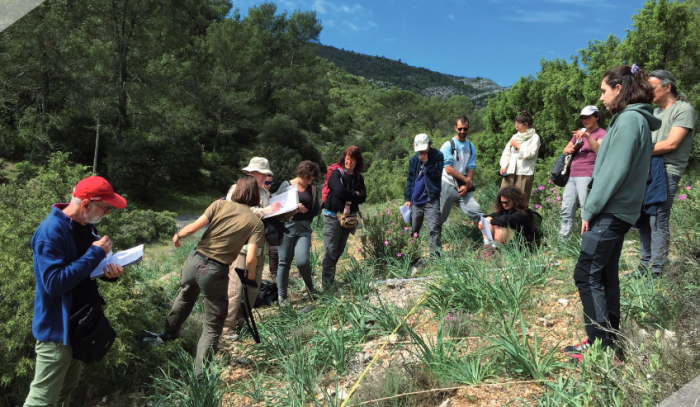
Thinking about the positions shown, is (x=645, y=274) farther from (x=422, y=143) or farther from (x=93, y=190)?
(x=93, y=190)

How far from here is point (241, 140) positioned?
3266 cm

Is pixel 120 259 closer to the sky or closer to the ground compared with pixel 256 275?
closer to the sky

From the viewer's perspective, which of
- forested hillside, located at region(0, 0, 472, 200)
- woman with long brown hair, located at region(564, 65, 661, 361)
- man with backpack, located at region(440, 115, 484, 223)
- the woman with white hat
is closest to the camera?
woman with long brown hair, located at region(564, 65, 661, 361)

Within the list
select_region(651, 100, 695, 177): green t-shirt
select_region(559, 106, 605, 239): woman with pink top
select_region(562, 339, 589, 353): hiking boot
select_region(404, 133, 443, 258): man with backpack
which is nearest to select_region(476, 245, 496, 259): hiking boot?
select_region(404, 133, 443, 258): man with backpack

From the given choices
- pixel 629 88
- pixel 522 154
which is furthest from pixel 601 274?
pixel 522 154

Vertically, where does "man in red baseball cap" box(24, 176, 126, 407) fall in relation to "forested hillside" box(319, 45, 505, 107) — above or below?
below

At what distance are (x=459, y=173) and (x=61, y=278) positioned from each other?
4.40 meters

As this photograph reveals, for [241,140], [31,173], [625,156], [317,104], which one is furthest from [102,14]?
[625,156]

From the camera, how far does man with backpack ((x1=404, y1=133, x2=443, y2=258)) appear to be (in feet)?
17.1

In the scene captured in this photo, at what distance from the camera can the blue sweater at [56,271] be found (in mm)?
2291

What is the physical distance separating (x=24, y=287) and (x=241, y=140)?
3062 cm

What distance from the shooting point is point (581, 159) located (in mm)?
4586

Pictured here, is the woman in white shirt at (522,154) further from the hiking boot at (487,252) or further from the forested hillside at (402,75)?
the forested hillside at (402,75)

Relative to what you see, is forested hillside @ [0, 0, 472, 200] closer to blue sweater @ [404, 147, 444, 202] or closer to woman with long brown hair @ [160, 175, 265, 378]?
blue sweater @ [404, 147, 444, 202]
